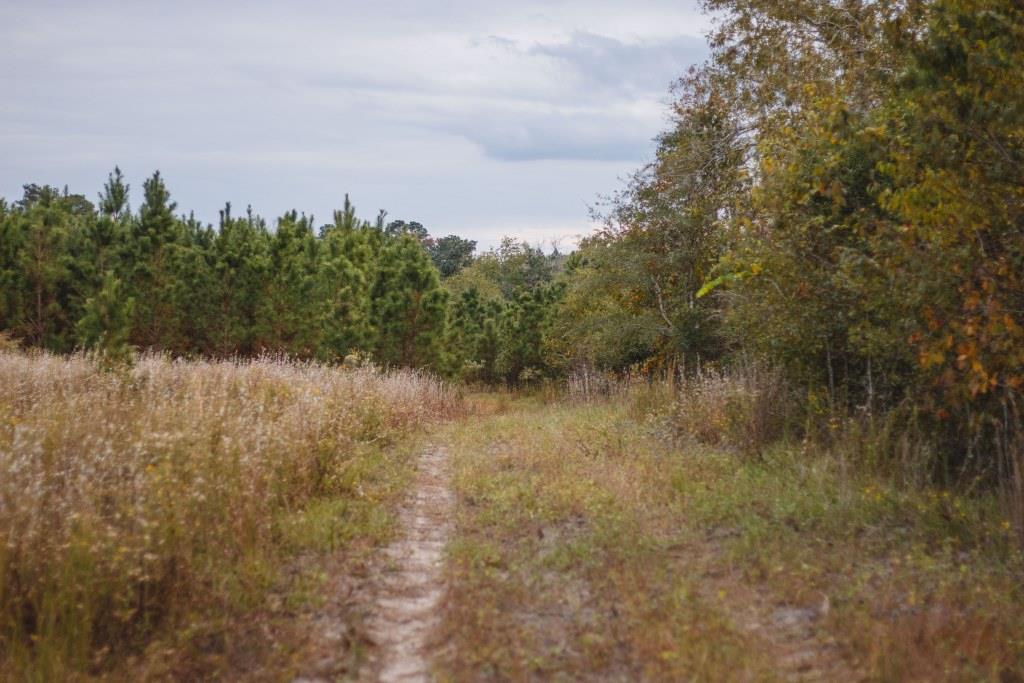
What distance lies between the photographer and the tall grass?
493cm

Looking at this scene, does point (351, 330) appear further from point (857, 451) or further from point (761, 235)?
point (857, 451)

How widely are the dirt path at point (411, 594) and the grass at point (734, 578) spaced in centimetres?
16

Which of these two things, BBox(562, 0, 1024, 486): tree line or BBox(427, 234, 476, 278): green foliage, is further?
BBox(427, 234, 476, 278): green foliage

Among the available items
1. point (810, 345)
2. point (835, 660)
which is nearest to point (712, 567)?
point (835, 660)

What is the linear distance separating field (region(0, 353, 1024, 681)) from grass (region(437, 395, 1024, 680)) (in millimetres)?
21

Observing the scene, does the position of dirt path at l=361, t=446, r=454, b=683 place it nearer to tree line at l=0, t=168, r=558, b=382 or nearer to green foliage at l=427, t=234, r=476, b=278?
tree line at l=0, t=168, r=558, b=382

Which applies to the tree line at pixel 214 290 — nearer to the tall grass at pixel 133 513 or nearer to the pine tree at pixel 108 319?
the pine tree at pixel 108 319

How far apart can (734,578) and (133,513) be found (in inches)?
160

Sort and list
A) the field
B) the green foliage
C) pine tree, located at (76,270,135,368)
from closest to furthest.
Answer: the field < pine tree, located at (76,270,135,368) < the green foliage

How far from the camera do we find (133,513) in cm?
541

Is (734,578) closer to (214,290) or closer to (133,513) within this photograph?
(133,513)

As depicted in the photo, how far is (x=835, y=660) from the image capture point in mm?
4434

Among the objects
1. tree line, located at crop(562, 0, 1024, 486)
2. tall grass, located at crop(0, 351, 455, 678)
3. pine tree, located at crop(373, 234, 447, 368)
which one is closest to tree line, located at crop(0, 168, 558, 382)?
pine tree, located at crop(373, 234, 447, 368)

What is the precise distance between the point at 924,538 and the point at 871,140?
10.5ft
